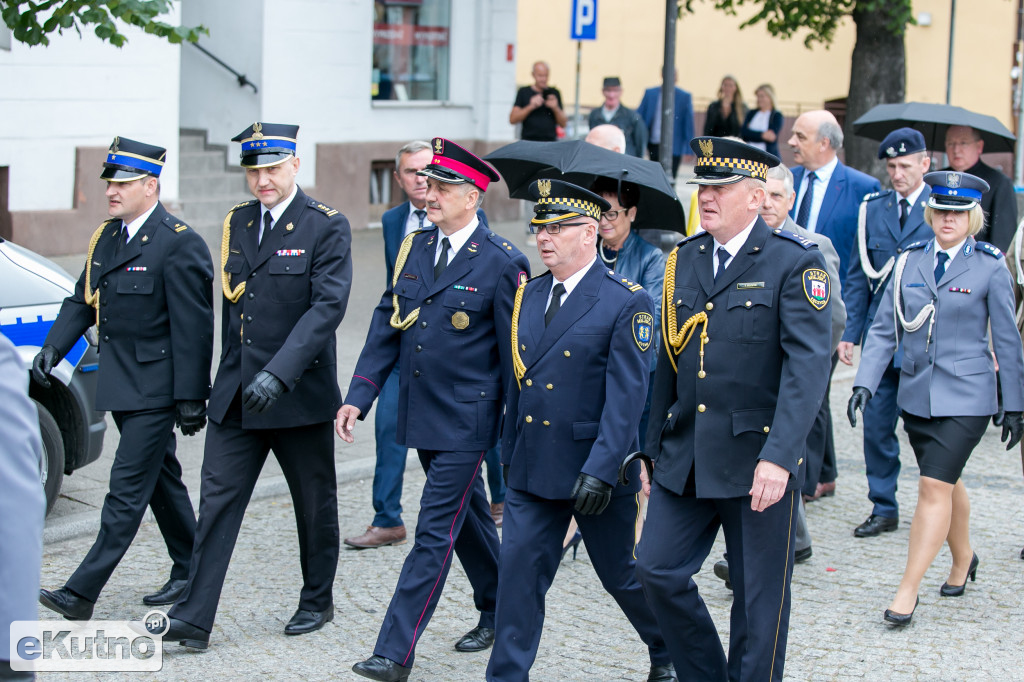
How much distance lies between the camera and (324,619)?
5609 millimetres

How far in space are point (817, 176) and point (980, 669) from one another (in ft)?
11.0

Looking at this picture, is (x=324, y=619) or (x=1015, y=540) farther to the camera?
(x=1015, y=540)

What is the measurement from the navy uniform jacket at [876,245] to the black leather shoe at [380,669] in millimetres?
3403

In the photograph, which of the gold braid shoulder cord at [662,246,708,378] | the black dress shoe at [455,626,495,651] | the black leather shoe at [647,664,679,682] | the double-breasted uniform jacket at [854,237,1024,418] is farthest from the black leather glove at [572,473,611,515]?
the double-breasted uniform jacket at [854,237,1024,418]

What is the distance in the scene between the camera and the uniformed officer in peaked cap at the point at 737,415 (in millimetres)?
4328

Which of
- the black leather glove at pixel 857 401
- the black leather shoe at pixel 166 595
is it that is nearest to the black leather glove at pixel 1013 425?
the black leather glove at pixel 857 401

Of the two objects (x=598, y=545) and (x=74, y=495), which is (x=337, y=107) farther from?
(x=598, y=545)

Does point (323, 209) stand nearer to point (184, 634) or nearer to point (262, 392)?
point (262, 392)

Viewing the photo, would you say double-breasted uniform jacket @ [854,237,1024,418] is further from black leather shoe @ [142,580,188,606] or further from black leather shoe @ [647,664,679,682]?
black leather shoe @ [142,580,188,606]

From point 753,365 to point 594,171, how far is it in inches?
70.4

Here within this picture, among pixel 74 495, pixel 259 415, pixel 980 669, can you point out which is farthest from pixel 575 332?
pixel 74 495

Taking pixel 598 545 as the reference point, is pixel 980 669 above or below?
below

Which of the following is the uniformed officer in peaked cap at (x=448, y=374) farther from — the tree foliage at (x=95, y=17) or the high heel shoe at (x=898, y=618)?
the tree foliage at (x=95, y=17)

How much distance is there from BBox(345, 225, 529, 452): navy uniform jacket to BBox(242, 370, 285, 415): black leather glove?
1.69 ft
